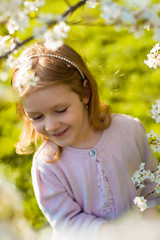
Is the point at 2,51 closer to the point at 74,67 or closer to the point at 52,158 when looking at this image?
Answer: the point at 74,67

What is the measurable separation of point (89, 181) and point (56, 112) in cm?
43

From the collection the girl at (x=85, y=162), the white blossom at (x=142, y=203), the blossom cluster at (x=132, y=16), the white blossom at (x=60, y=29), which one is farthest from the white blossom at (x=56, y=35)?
the white blossom at (x=142, y=203)

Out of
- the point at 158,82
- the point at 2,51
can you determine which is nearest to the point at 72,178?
the point at 2,51

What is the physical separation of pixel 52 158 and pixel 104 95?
1.53 m

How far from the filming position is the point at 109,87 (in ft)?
7.69

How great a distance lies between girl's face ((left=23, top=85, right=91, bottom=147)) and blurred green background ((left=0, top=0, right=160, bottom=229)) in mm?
356

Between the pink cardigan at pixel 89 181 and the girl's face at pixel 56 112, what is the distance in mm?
158

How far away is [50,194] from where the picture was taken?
1.54 m

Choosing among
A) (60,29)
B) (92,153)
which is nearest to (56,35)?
(60,29)

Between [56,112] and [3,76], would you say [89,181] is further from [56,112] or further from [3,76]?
[3,76]

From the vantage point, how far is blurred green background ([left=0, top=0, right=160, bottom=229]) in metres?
1.93

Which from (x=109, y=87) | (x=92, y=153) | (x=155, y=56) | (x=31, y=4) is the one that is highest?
(x=31, y=4)

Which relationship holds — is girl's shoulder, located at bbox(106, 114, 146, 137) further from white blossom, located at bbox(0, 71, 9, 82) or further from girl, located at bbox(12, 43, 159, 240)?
white blossom, located at bbox(0, 71, 9, 82)

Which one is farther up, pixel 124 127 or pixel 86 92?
pixel 86 92
